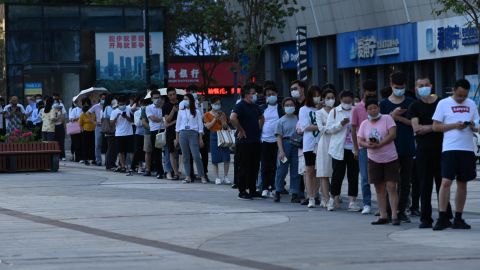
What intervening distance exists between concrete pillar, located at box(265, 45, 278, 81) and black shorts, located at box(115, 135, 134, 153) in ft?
126

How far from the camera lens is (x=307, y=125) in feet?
64.6

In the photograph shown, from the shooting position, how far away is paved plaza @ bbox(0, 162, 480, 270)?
12398 mm

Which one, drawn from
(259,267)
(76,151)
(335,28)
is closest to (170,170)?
(76,151)

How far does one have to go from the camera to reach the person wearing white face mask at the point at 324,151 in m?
19.1

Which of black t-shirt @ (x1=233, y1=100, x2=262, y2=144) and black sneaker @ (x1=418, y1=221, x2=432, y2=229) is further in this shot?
black t-shirt @ (x1=233, y1=100, x2=262, y2=144)

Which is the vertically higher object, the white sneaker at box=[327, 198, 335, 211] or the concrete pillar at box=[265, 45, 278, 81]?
the concrete pillar at box=[265, 45, 278, 81]

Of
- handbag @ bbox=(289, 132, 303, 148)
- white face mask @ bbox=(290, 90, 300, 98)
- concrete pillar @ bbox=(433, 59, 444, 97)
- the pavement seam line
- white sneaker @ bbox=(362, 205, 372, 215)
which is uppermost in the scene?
concrete pillar @ bbox=(433, 59, 444, 97)

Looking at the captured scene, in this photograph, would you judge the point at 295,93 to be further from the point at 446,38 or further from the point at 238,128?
the point at 446,38

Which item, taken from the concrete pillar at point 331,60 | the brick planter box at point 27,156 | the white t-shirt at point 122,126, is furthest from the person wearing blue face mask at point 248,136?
the concrete pillar at point 331,60

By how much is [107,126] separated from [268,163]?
11.0m

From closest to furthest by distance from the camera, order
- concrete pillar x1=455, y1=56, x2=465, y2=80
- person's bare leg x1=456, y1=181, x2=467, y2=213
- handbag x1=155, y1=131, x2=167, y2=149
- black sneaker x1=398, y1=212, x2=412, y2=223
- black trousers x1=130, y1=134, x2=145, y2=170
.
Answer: person's bare leg x1=456, y1=181, x2=467, y2=213
black sneaker x1=398, y1=212, x2=412, y2=223
handbag x1=155, y1=131, x2=167, y2=149
black trousers x1=130, y1=134, x2=145, y2=170
concrete pillar x1=455, y1=56, x2=465, y2=80

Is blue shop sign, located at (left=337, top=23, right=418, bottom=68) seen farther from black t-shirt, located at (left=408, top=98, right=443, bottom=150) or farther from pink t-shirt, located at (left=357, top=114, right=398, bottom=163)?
black t-shirt, located at (left=408, top=98, right=443, bottom=150)

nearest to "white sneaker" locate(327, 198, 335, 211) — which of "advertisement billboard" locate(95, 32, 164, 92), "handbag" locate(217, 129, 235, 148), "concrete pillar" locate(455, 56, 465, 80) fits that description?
"handbag" locate(217, 129, 235, 148)

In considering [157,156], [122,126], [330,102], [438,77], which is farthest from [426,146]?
[438,77]
